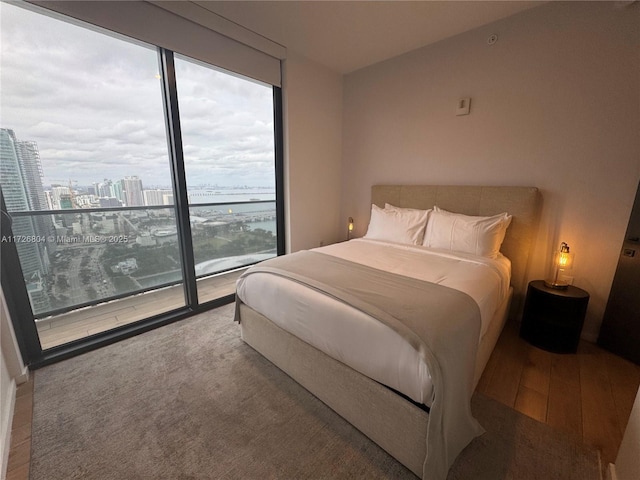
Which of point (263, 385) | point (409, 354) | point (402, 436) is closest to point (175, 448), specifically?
point (263, 385)

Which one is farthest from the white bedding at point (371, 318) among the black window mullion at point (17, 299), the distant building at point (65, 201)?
the distant building at point (65, 201)

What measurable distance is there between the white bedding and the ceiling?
2.03 metres

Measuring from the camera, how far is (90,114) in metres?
2.18

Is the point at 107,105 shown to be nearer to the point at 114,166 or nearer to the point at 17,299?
the point at 114,166

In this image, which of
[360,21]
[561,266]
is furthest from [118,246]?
[561,266]

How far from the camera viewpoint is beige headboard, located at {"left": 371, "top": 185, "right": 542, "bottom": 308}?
2.24 m

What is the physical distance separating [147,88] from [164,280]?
2.04 metres

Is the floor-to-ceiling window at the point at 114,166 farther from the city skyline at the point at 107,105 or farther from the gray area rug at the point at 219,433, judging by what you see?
the gray area rug at the point at 219,433

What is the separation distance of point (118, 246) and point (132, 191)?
58cm

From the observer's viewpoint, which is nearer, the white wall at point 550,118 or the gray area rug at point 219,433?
the gray area rug at point 219,433

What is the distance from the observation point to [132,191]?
2.57m

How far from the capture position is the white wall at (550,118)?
1.87m

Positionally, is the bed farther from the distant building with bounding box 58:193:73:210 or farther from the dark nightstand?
the distant building with bounding box 58:193:73:210

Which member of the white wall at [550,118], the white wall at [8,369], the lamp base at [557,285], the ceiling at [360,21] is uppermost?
the ceiling at [360,21]
